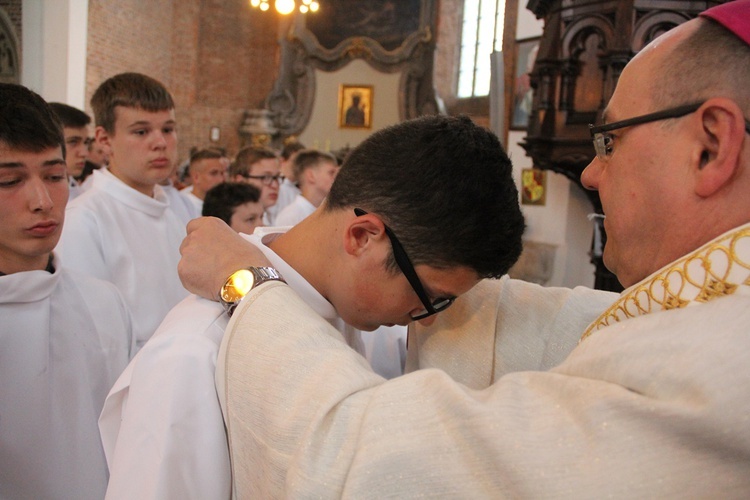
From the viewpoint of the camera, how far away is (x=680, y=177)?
1235 mm

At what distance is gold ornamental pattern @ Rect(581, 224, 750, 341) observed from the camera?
1.09 metres

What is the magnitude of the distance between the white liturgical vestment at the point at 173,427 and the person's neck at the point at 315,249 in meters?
0.31

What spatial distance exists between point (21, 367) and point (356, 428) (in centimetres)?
153

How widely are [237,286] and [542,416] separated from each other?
2.05ft

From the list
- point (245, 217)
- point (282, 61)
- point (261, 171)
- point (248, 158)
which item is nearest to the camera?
point (245, 217)

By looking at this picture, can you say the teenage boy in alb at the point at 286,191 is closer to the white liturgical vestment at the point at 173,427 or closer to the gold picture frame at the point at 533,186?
the gold picture frame at the point at 533,186

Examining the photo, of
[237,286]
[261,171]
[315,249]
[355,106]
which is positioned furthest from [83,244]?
[355,106]

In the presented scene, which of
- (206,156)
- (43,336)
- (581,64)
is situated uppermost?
(581,64)

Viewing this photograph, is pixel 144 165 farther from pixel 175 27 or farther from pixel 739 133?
pixel 175 27

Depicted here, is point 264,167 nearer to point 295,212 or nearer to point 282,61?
point 295,212

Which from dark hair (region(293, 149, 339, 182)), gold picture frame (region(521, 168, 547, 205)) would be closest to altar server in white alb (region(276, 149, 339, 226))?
dark hair (region(293, 149, 339, 182))

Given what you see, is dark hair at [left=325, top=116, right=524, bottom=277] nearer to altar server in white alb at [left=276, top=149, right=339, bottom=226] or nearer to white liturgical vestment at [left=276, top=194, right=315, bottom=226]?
white liturgical vestment at [left=276, top=194, right=315, bottom=226]

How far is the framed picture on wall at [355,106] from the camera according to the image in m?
19.4

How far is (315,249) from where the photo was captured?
1581mm
